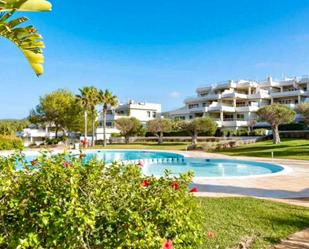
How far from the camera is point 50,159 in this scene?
14.0 ft

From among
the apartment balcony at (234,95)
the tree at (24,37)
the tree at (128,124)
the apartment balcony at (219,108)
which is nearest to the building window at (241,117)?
the apartment balcony at (219,108)

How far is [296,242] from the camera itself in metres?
6.65

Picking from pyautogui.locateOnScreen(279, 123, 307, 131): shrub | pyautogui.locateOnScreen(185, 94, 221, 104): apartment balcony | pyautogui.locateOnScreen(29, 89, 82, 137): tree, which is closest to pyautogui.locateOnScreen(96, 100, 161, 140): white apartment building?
pyautogui.locateOnScreen(185, 94, 221, 104): apartment balcony

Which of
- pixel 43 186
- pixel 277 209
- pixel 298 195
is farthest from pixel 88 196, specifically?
pixel 298 195

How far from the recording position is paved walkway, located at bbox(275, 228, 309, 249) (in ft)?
21.0

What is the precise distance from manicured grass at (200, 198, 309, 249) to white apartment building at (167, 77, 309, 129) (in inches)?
2030

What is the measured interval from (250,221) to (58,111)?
4886 centimetres

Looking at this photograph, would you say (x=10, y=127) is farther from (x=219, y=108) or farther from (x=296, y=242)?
(x=296, y=242)

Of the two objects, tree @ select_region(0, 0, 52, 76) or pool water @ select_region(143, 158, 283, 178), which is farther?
pool water @ select_region(143, 158, 283, 178)

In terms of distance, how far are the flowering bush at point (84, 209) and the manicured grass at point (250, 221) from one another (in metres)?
2.27

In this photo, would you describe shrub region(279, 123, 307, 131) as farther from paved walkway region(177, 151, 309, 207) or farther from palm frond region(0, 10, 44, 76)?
palm frond region(0, 10, 44, 76)

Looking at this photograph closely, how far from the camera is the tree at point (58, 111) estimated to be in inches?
2098

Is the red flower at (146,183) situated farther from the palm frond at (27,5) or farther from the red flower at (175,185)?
the palm frond at (27,5)

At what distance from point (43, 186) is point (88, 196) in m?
0.53
